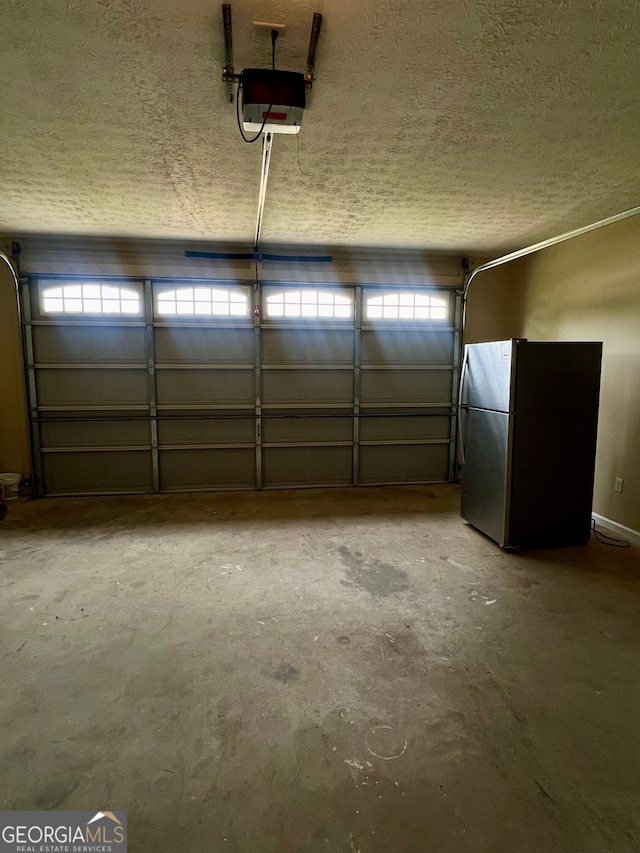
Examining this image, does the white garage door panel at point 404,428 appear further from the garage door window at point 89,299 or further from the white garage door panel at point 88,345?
the garage door window at point 89,299

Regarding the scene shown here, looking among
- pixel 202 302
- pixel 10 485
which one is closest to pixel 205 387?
pixel 202 302

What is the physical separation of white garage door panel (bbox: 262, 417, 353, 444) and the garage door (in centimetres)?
1

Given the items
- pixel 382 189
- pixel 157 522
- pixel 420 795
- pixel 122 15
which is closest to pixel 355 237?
pixel 382 189

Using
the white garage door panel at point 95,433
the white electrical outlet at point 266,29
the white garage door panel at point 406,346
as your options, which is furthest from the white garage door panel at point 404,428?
the white electrical outlet at point 266,29

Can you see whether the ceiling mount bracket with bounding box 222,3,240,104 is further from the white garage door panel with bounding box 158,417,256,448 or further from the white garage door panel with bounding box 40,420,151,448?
the white garage door panel with bounding box 40,420,151,448

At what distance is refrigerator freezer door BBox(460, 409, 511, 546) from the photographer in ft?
11.0

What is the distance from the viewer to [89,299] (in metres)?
4.66

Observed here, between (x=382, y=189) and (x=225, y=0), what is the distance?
1.83 metres

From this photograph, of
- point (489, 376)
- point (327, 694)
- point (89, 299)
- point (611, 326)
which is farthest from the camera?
point (89, 299)

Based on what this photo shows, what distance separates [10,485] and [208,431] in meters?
Result: 2.11

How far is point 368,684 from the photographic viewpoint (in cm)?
195

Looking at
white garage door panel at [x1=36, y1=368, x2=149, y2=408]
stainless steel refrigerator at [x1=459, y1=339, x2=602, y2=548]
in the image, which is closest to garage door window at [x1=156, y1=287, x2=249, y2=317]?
white garage door panel at [x1=36, y1=368, x2=149, y2=408]

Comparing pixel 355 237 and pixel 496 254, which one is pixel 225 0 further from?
pixel 496 254
